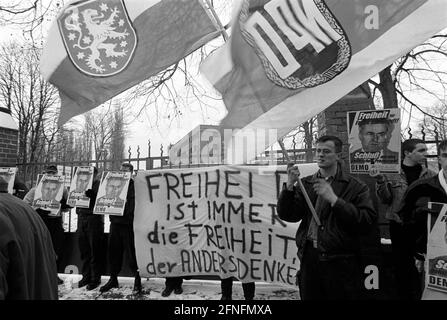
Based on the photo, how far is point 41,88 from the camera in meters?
26.4

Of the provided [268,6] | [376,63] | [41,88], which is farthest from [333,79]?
[41,88]

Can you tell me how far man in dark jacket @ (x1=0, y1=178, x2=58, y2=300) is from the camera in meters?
1.72

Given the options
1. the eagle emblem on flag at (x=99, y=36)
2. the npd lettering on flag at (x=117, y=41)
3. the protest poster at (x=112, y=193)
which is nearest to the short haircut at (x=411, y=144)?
the npd lettering on flag at (x=117, y=41)

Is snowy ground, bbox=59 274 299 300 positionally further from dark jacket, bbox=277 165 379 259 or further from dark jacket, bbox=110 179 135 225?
dark jacket, bbox=277 165 379 259

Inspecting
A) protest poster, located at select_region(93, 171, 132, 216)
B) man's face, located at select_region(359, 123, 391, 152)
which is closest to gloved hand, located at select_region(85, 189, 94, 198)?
protest poster, located at select_region(93, 171, 132, 216)

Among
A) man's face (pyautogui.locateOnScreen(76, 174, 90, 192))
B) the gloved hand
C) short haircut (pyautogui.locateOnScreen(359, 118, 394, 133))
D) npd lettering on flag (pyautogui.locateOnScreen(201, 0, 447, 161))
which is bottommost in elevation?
the gloved hand

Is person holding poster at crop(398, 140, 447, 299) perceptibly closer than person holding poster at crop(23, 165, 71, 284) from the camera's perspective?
Yes

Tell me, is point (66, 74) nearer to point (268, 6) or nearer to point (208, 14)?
point (208, 14)

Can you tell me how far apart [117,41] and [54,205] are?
351 cm

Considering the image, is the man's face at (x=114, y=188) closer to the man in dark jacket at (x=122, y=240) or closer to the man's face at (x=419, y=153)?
the man in dark jacket at (x=122, y=240)

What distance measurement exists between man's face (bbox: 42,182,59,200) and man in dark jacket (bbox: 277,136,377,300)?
4.31 m

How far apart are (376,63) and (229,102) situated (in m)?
1.13

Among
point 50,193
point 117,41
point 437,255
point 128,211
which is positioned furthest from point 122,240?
point 437,255

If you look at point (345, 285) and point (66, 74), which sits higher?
point (66, 74)
